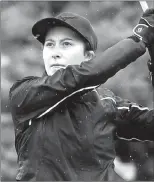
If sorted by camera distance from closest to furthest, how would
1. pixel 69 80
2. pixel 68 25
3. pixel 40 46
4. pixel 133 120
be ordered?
pixel 69 80, pixel 68 25, pixel 133 120, pixel 40 46

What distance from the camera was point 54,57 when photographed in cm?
196

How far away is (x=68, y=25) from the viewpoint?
1.97 m

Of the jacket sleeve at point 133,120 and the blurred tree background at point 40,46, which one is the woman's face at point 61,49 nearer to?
the jacket sleeve at point 133,120

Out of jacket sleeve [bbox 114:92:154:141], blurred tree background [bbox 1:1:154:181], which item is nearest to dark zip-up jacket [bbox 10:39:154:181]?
jacket sleeve [bbox 114:92:154:141]

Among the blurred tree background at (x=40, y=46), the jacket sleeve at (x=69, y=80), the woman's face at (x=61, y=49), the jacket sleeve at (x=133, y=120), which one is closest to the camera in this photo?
the jacket sleeve at (x=69, y=80)

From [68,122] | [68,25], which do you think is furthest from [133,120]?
[68,25]

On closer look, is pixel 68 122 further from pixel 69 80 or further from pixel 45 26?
pixel 45 26

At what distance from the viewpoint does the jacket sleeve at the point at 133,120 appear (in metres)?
2.13

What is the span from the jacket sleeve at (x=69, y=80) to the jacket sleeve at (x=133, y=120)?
322mm

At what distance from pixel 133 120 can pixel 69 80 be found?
446mm

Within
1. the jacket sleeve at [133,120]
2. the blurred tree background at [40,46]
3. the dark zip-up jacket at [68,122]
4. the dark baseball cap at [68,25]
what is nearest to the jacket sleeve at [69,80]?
the dark zip-up jacket at [68,122]

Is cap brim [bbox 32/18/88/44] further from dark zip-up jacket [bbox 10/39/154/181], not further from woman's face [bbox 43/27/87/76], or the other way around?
dark zip-up jacket [bbox 10/39/154/181]

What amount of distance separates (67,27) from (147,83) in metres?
1.55

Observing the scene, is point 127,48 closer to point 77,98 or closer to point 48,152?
point 77,98
